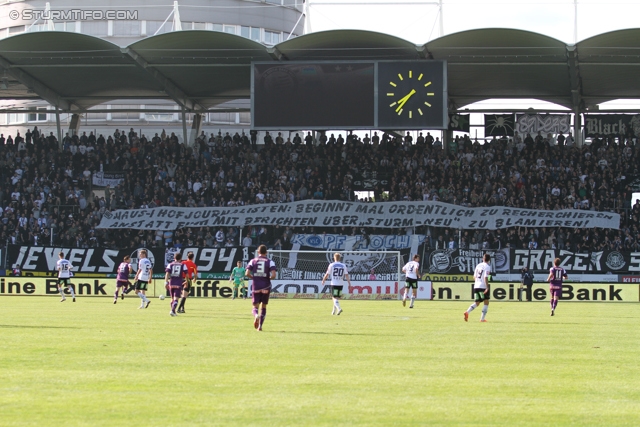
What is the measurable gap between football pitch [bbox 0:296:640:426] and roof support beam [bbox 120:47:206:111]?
25.8m

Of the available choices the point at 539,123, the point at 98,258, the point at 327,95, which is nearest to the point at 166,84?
the point at 327,95

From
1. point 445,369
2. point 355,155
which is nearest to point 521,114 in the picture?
point 355,155

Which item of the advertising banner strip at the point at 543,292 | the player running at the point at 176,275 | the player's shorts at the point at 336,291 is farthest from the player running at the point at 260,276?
the advertising banner strip at the point at 543,292

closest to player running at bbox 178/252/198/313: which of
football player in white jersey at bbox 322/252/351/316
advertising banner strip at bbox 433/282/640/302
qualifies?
football player in white jersey at bbox 322/252/351/316

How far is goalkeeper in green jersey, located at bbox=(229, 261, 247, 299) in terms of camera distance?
1534 inches

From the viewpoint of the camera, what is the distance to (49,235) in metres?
49.2

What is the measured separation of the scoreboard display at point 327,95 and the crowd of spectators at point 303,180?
4.78m

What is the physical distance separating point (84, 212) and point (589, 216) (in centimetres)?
2582

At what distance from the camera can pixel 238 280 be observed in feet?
129

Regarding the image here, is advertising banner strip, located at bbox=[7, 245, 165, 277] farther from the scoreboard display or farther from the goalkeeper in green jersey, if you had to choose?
the scoreboard display

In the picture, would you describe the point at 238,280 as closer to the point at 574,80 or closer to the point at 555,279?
the point at 555,279

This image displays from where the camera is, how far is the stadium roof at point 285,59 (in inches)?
1758

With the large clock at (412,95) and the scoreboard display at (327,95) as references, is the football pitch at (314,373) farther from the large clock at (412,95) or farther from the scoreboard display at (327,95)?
the scoreboard display at (327,95)

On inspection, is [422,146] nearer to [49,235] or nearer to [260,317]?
[49,235]
